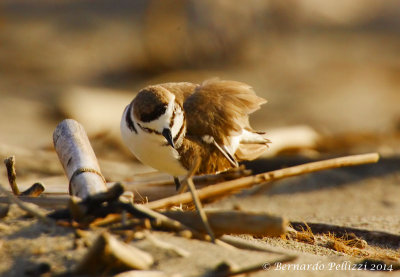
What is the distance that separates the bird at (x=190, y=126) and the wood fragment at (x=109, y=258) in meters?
1.47

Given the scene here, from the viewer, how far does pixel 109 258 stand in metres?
2.23

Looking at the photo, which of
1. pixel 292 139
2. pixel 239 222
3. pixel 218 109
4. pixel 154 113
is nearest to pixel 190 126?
pixel 218 109

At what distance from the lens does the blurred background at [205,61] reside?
741 cm

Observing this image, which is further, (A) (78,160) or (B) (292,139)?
(B) (292,139)

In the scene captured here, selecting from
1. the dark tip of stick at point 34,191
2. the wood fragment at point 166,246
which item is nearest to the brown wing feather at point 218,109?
the dark tip of stick at point 34,191

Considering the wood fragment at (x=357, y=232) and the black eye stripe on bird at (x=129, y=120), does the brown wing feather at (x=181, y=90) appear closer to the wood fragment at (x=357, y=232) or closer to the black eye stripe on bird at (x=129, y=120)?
the black eye stripe on bird at (x=129, y=120)

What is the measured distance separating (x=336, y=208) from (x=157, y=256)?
8.81 feet

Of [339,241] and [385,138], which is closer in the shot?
[339,241]

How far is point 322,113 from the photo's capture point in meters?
7.98

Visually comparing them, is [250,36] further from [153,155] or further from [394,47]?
[153,155]

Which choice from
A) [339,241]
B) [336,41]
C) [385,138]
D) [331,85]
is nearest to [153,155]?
[339,241]

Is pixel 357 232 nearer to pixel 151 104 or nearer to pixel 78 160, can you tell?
pixel 151 104

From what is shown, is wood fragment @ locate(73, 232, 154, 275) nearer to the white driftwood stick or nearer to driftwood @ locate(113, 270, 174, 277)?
driftwood @ locate(113, 270, 174, 277)

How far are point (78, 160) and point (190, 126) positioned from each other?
1123 millimetres
